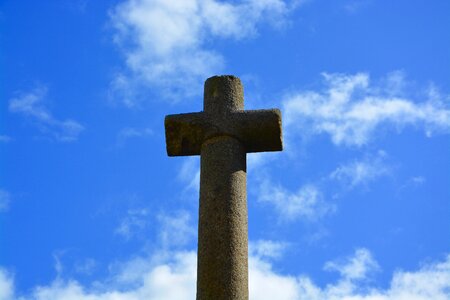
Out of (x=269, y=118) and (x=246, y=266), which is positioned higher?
(x=269, y=118)

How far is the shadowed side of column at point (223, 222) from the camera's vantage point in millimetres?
6195

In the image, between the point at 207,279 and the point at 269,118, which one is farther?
the point at 269,118

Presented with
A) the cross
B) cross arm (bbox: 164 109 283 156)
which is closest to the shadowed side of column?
the cross

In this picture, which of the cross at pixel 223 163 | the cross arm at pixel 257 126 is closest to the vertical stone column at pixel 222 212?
the cross at pixel 223 163

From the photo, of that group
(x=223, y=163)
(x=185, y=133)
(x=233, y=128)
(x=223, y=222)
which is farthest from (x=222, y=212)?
(x=185, y=133)

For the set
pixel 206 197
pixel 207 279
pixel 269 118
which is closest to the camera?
pixel 207 279

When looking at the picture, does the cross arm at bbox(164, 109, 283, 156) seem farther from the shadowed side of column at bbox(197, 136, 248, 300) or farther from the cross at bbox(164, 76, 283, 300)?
the shadowed side of column at bbox(197, 136, 248, 300)

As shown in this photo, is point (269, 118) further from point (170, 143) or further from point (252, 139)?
point (170, 143)

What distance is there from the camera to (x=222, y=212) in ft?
21.6

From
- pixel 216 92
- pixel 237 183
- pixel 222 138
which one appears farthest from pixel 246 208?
pixel 216 92

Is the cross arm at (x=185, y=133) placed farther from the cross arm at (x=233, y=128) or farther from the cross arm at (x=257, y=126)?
the cross arm at (x=257, y=126)

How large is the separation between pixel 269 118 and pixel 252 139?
1.02 ft

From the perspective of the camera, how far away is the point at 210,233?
647cm

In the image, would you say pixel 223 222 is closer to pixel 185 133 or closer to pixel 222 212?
pixel 222 212
